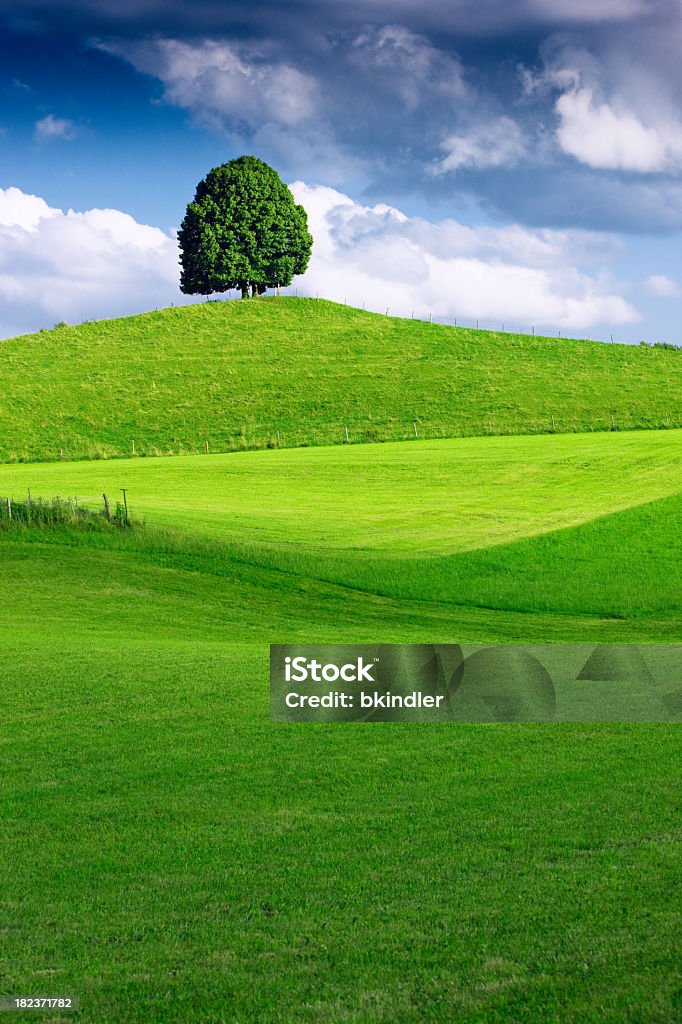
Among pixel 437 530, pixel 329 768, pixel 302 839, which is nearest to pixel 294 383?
pixel 437 530

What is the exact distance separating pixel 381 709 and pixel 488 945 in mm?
7755

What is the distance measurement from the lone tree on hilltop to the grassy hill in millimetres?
3653

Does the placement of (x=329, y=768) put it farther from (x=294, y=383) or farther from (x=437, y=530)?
(x=294, y=383)

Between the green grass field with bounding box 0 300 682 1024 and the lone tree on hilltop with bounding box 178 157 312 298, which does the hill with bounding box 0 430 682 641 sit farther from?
the lone tree on hilltop with bounding box 178 157 312 298

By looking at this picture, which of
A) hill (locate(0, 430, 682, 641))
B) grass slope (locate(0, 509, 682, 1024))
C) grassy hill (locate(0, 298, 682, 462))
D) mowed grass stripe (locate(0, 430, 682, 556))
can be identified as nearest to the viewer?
grass slope (locate(0, 509, 682, 1024))

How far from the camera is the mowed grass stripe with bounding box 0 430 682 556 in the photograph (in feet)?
109

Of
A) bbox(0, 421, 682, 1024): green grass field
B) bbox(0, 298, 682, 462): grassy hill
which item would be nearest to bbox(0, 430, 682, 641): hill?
bbox(0, 421, 682, 1024): green grass field

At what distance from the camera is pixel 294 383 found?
74.0 metres

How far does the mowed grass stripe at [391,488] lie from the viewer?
109ft

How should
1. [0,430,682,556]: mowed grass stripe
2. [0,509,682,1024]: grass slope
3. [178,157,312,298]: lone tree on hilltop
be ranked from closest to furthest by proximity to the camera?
1. [0,509,682,1024]: grass slope
2. [0,430,682,556]: mowed grass stripe
3. [178,157,312,298]: lone tree on hilltop

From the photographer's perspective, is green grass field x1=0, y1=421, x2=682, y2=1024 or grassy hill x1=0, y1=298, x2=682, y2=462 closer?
green grass field x1=0, y1=421, x2=682, y2=1024

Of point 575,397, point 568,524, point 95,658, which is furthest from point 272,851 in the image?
point 575,397

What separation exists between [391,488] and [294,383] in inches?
1376

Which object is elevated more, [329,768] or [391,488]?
[391,488]
